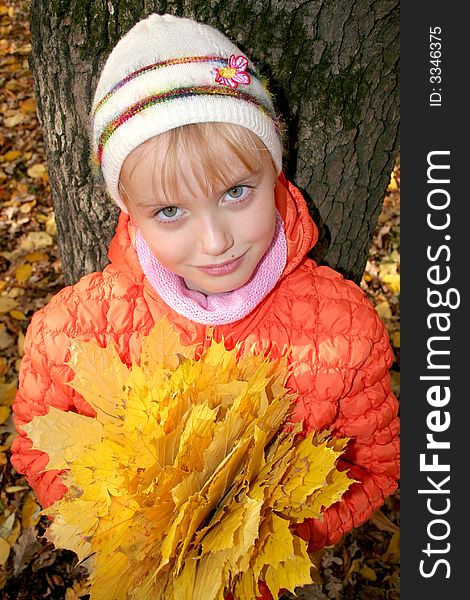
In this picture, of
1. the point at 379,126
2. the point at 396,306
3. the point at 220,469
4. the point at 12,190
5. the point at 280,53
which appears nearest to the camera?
the point at 220,469

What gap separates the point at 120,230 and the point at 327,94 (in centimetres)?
74

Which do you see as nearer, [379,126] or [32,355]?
[32,355]

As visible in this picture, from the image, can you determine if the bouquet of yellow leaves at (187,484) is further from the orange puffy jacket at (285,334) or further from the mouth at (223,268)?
the orange puffy jacket at (285,334)

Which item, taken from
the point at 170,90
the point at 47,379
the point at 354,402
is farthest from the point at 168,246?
the point at 354,402

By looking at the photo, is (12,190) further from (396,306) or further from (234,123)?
(234,123)

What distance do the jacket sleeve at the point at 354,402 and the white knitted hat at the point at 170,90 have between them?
21.7 inches

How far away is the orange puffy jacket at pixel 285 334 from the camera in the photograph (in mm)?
1766

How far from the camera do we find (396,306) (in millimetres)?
3363

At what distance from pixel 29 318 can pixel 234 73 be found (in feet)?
7.21

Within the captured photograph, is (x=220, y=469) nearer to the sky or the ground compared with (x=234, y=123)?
nearer to the ground

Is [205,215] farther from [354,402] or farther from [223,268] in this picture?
[354,402]

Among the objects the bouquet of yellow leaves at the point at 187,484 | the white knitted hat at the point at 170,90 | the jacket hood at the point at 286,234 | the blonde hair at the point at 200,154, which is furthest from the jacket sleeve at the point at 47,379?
the blonde hair at the point at 200,154

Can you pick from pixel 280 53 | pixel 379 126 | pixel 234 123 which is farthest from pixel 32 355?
pixel 379 126

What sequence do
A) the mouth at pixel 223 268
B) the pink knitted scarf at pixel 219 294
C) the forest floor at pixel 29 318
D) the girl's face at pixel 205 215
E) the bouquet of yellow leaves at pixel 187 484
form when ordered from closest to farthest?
the bouquet of yellow leaves at pixel 187 484 < the girl's face at pixel 205 215 < the mouth at pixel 223 268 < the pink knitted scarf at pixel 219 294 < the forest floor at pixel 29 318
